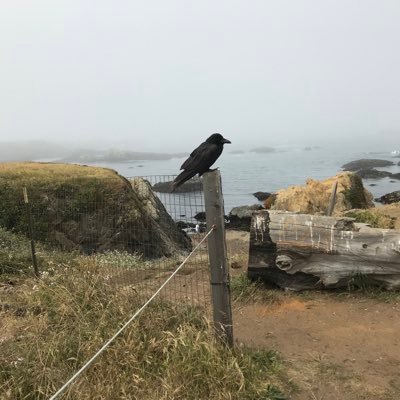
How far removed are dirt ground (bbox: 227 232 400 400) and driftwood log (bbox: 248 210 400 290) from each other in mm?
263

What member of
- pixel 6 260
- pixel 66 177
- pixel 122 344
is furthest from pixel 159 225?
pixel 122 344

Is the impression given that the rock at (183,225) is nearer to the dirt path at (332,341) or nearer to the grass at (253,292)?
the grass at (253,292)

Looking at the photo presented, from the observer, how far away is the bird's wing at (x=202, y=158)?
21.3 ft

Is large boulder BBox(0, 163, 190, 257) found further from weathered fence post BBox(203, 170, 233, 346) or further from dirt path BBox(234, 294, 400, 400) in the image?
weathered fence post BBox(203, 170, 233, 346)

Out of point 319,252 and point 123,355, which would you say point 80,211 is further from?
point 123,355

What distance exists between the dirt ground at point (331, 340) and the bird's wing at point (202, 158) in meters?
2.03

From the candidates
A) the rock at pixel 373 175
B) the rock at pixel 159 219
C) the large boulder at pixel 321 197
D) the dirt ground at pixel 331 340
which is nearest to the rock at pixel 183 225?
the rock at pixel 159 219

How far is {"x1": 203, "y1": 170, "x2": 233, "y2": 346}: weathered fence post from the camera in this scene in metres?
4.21

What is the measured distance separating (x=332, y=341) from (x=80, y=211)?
8.08m

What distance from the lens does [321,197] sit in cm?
1691

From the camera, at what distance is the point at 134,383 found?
Result: 393cm

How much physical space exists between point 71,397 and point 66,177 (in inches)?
356

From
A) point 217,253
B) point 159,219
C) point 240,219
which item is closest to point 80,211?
point 159,219

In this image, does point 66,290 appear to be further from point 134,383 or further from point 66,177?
point 66,177
